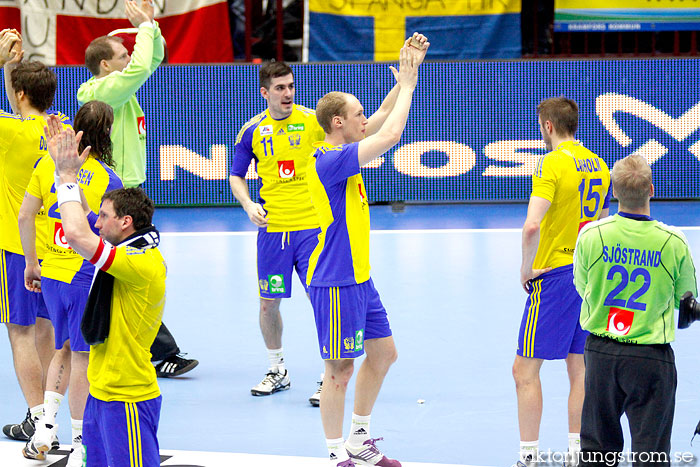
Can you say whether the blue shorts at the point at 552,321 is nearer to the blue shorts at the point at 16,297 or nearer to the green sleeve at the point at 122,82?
the blue shorts at the point at 16,297

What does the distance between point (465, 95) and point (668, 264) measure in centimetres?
1072

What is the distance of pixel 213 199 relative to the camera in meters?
15.3

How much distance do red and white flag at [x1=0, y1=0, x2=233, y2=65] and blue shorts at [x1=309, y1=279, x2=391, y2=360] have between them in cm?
1095

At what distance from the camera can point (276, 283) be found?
7.49m

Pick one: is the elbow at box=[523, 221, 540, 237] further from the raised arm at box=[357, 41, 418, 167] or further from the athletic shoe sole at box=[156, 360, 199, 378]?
the athletic shoe sole at box=[156, 360, 199, 378]


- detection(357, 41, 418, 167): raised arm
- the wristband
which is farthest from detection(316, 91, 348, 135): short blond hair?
the wristband

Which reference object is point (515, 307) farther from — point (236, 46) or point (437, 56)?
point (236, 46)

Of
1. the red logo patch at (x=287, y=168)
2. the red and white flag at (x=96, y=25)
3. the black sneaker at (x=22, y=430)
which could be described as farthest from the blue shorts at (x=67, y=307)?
the red and white flag at (x=96, y=25)

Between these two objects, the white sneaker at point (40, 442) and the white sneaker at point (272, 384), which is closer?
the white sneaker at point (40, 442)

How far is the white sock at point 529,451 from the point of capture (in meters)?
5.54

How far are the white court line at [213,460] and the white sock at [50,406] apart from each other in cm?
25

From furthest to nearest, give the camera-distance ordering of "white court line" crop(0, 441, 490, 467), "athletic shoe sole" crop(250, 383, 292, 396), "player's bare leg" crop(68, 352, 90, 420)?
"athletic shoe sole" crop(250, 383, 292, 396) < "white court line" crop(0, 441, 490, 467) < "player's bare leg" crop(68, 352, 90, 420)

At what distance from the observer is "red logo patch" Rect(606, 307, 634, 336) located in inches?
180

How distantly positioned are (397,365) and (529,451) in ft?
7.97
